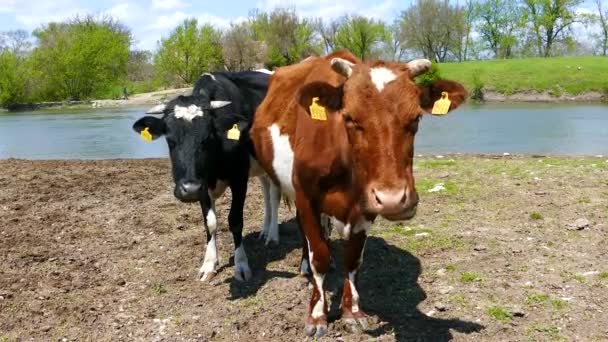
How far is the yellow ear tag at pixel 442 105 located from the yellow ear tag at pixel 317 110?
70 centimetres

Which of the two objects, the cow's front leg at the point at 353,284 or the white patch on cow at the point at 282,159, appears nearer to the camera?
the cow's front leg at the point at 353,284

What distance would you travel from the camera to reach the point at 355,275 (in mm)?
4887

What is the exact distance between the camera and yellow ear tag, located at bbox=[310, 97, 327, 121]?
3926mm

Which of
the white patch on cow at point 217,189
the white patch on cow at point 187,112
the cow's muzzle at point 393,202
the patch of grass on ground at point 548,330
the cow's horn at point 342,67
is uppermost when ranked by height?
the cow's horn at point 342,67

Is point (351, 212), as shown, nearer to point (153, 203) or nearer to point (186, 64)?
point (153, 203)

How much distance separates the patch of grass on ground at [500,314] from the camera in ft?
15.2

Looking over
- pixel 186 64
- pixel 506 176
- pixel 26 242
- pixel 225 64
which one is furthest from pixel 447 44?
pixel 26 242

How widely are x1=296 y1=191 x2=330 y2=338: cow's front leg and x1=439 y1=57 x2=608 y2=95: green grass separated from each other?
38.5 meters

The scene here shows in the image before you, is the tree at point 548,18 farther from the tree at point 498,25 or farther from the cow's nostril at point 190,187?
the cow's nostril at point 190,187

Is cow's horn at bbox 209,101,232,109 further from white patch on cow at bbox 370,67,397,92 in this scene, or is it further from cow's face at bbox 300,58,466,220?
white patch on cow at bbox 370,67,397,92

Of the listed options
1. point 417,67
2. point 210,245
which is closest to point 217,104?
point 210,245

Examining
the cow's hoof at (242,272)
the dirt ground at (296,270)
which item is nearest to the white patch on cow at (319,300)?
the dirt ground at (296,270)

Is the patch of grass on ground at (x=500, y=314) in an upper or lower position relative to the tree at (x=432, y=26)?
lower

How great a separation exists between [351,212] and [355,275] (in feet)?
2.54
